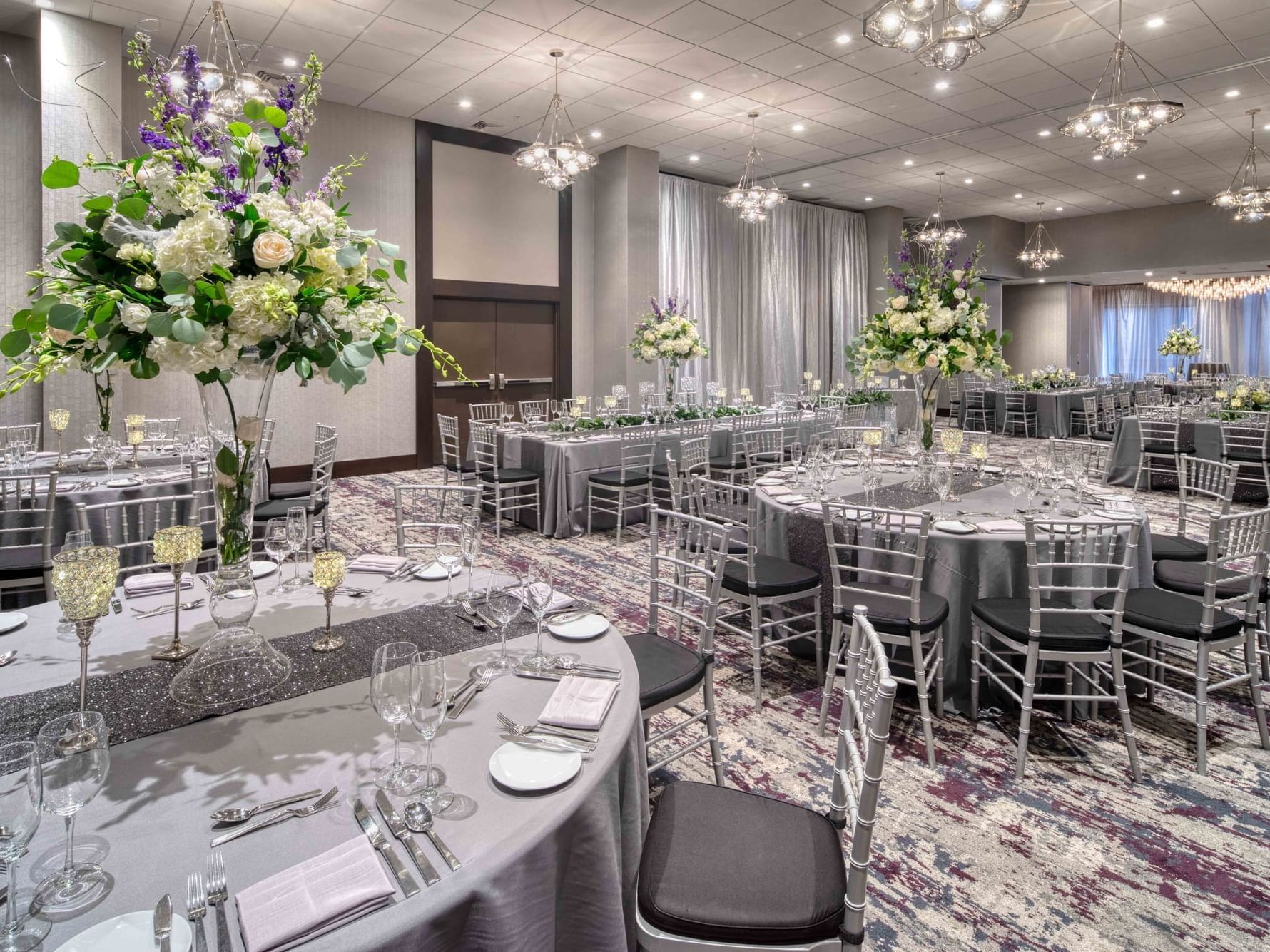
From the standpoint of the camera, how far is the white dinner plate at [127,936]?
3.11ft

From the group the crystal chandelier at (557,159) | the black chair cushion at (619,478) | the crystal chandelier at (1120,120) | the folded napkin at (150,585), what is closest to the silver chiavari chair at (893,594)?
the folded napkin at (150,585)

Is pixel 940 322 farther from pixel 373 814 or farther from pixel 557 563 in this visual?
pixel 373 814

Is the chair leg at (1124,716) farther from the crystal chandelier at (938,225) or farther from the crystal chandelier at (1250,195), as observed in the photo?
the crystal chandelier at (938,225)

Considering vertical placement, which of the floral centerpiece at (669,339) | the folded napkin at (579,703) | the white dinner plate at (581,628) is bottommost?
the folded napkin at (579,703)

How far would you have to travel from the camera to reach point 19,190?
6.92 meters

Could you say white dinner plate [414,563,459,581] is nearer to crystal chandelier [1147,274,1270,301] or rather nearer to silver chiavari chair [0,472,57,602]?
silver chiavari chair [0,472,57,602]

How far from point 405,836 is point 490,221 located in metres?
10.1

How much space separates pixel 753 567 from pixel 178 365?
2.60 m

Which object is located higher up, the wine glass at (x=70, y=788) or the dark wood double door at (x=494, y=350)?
the dark wood double door at (x=494, y=350)

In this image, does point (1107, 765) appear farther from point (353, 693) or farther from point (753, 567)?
point (353, 693)

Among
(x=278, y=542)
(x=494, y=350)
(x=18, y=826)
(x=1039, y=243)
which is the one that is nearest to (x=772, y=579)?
(x=278, y=542)

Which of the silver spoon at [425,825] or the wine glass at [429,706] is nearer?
the silver spoon at [425,825]

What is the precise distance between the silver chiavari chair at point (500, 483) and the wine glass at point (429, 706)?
201 inches

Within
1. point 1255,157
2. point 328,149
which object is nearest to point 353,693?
point 328,149
